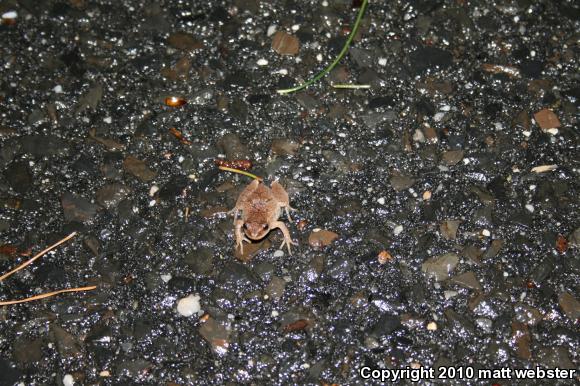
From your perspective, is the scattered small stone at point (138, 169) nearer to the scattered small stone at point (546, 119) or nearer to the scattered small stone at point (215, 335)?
the scattered small stone at point (215, 335)

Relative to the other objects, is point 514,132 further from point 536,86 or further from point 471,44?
point 471,44

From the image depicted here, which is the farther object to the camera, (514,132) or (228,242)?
(514,132)

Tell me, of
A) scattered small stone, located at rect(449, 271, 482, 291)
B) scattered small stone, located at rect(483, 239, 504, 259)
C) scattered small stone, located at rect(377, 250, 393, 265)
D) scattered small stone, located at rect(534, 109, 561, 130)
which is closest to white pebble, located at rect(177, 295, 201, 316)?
scattered small stone, located at rect(377, 250, 393, 265)

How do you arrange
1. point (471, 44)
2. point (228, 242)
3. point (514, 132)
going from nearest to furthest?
point (228, 242), point (514, 132), point (471, 44)

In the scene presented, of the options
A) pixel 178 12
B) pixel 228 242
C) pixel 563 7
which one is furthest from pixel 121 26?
pixel 563 7

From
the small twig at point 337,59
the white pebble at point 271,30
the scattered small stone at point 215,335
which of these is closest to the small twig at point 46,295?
the scattered small stone at point 215,335

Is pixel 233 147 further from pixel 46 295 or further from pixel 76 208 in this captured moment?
pixel 46 295

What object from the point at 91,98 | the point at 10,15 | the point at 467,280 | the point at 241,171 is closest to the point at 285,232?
the point at 241,171
